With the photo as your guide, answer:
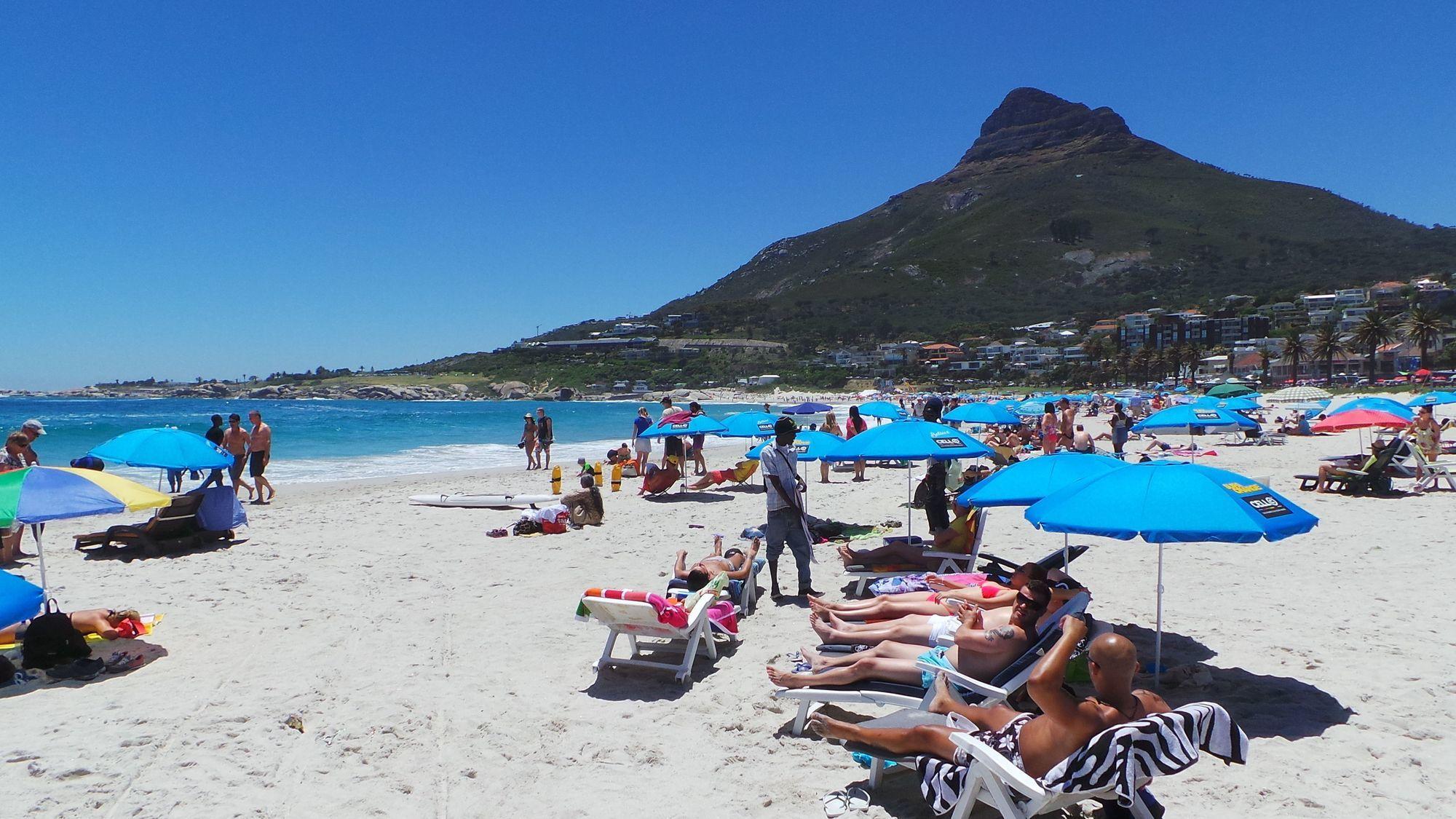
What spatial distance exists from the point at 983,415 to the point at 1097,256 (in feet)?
386

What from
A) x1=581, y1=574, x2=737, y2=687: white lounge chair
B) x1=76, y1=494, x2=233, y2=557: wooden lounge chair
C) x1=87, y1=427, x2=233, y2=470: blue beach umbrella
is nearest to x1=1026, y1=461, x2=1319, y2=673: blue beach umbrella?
x1=581, y1=574, x2=737, y2=687: white lounge chair

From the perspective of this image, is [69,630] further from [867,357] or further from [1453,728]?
[867,357]

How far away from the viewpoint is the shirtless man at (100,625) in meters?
5.32

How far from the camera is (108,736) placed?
4.04 m

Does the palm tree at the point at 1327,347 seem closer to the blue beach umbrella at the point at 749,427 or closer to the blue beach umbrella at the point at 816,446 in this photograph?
the blue beach umbrella at the point at 749,427

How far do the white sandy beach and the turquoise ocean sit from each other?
12.4 metres

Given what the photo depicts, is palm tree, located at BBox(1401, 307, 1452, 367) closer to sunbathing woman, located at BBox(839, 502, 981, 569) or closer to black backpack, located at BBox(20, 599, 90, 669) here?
sunbathing woman, located at BBox(839, 502, 981, 569)

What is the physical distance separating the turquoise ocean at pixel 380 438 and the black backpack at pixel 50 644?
529 inches

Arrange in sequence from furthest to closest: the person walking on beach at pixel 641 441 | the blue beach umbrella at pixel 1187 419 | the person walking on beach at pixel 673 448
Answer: the person walking on beach at pixel 641 441
the blue beach umbrella at pixel 1187 419
the person walking on beach at pixel 673 448

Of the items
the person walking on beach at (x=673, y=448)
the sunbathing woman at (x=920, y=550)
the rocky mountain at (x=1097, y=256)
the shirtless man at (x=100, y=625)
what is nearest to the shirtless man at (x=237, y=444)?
the person walking on beach at (x=673, y=448)

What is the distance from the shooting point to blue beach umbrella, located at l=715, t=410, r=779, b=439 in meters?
12.7

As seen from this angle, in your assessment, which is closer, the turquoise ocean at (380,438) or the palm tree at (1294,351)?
Result: the turquoise ocean at (380,438)

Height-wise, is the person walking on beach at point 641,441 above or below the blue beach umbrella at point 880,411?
below

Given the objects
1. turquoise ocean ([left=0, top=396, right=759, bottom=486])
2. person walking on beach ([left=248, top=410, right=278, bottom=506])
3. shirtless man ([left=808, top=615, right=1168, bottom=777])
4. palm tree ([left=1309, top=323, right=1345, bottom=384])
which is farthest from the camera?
palm tree ([left=1309, top=323, right=1345, bottom=384])
